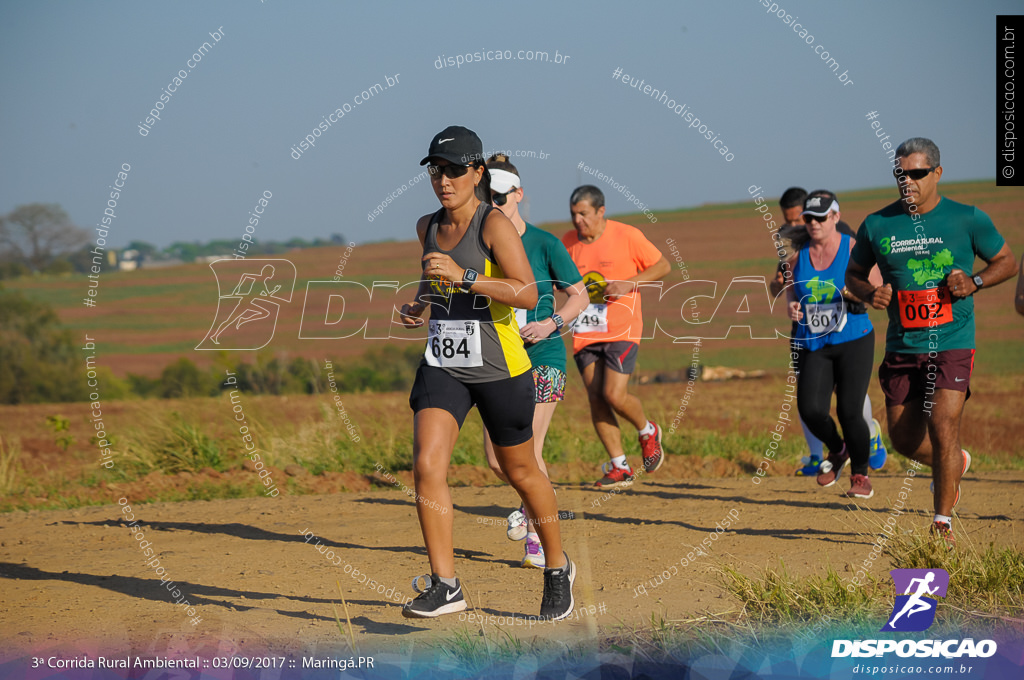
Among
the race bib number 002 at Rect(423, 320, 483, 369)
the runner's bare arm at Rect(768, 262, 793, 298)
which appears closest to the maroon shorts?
the runner's bare arm at Rect(768, 262, 793, 298)

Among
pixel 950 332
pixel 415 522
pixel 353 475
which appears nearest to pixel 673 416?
pixel 353 475

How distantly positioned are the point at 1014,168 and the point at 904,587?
494cm

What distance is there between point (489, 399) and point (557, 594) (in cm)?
98

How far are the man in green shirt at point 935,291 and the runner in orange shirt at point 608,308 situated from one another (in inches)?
92.0

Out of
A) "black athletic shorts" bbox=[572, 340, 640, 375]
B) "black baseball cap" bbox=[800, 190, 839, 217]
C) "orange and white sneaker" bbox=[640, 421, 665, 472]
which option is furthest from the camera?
"orange and white sneaker" bbox=[640, 421, 665, 472]

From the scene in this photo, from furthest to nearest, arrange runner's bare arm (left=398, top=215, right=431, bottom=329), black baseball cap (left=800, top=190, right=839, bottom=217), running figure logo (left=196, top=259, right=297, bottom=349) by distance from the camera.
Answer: running figure logo (left=196, top=259, right=297, bottom=349) → black baseball cap (left=800, top=190, right=839, bottom=217) → runner's bare arm (left=398, top=215, right=431, bottom=329)

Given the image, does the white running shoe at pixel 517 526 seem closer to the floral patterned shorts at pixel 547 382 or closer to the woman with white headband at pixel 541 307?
the woman with white headband at pixel 541 307

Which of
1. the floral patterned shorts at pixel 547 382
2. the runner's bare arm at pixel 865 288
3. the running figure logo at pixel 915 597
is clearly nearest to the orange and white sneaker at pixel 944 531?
the running figure logo at pixel 915 597

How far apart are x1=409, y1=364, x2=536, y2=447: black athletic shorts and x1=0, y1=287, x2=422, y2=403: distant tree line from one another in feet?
48.6

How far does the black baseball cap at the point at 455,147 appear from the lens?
13.8 feet

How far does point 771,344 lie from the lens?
28031mm

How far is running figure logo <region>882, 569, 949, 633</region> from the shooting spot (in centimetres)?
401

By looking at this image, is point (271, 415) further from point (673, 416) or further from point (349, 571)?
point (349, 571)

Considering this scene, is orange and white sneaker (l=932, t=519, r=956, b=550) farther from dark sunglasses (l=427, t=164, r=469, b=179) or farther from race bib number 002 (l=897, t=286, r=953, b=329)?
dark sunglasses (l=427, t=164, r=469, b=179)
